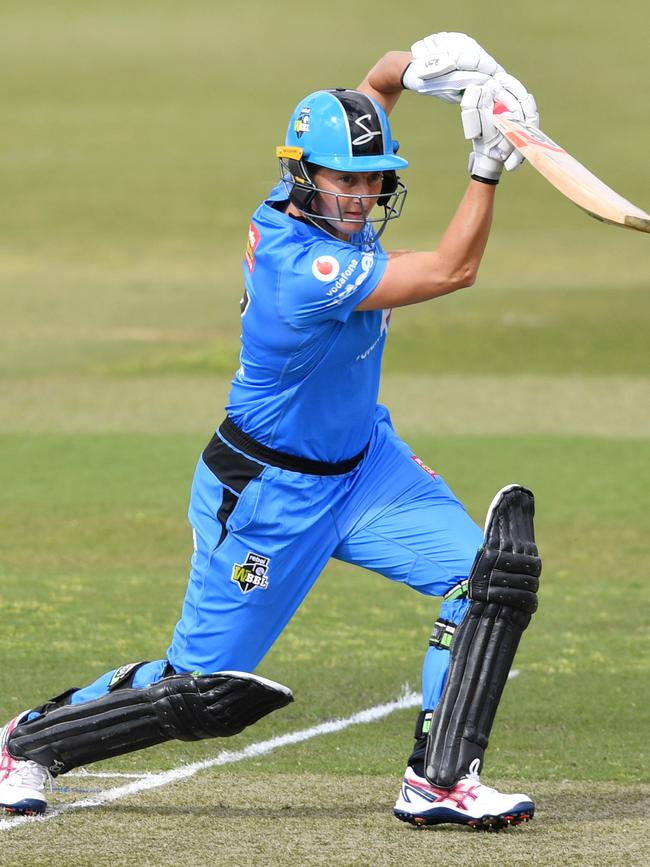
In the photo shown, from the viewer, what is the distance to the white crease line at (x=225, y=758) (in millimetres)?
5184

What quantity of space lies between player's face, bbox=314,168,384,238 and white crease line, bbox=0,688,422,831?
189cm

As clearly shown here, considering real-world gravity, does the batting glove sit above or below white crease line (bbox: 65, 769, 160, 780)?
above

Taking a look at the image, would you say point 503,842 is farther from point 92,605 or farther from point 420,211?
point 420,211

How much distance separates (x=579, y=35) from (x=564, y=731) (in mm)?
52703

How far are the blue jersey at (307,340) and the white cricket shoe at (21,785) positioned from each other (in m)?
1.22

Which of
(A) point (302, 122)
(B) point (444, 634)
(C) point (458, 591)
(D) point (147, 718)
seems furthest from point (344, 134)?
Result: (D) point (147, 718)

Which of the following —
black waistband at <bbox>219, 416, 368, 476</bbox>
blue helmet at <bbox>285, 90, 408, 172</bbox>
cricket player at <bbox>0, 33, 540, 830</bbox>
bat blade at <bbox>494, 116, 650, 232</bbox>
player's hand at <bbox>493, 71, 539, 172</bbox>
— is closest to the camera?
bat blade at <bbox>494, 116, 650, 232</bbox>

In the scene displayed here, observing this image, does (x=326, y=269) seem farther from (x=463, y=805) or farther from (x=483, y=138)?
(x=463, y=805)

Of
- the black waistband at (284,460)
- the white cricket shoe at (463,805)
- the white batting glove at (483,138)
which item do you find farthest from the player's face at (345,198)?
the white cricket shoe at (463,805)

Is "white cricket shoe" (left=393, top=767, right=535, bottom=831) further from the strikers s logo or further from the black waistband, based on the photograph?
the strikers s logo

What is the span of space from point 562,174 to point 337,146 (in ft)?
2.25

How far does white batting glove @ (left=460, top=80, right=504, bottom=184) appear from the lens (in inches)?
189

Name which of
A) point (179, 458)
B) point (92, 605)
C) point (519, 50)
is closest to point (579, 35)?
point (519, 50)

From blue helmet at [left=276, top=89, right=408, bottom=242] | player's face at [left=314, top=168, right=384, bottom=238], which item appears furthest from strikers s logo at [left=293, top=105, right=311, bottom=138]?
player's face at [left=314, top=168, right=384, bottom=238]
